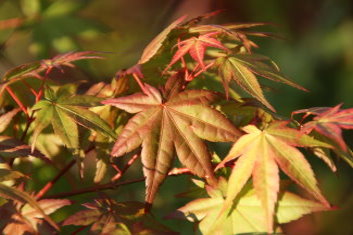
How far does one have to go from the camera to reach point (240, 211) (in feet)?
2.89

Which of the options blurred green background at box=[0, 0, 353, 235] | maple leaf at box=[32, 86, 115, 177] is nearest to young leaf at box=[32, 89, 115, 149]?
maple leaf at box=[32, 86, 115, 177]

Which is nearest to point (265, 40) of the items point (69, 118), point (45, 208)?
point (69, 118)

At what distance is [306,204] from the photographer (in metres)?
0.85

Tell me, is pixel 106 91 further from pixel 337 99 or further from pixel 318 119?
pixel 337 99

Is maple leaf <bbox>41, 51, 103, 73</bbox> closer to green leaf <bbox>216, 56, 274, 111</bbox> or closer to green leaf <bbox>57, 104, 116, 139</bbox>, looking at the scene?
green leaf <bbox>57, 104, 116, 139</bbox>

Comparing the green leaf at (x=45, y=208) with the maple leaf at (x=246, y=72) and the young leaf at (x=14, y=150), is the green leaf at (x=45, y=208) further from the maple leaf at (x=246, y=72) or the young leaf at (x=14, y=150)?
the maple leaf at (x=246, y=72)

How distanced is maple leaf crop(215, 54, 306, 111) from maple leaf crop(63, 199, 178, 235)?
10.0 inches

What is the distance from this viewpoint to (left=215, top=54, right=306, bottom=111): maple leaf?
0.89 m

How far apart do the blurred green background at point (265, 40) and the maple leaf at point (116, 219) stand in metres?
0.96

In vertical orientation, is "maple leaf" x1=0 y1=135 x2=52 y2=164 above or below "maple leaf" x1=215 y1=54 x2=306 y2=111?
below

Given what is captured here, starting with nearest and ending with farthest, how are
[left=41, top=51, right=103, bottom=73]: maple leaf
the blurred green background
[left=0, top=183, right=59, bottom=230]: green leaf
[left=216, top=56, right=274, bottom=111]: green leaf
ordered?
[left=0, top=183, right=59, bottom=230]: green leaf, [left=216, top=56, right=274, bottom=111]: green leaf, [left=41, top=51, right=103, bottom=73]: maple leaf, the blurred green background

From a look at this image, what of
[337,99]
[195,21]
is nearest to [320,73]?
[337,99]

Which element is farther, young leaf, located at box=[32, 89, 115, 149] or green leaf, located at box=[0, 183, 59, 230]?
young leaf, located at box=[32, 89, 115, 149]

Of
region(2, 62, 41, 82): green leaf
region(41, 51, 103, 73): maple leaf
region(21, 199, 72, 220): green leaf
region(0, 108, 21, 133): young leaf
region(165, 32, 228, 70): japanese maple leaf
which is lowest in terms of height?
region(21, 199, 72, 220): green leaf
